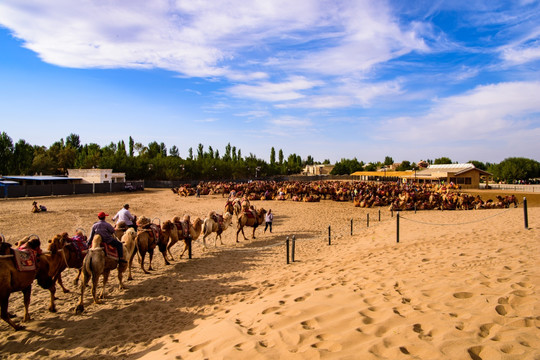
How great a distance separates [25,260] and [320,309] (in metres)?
6.31

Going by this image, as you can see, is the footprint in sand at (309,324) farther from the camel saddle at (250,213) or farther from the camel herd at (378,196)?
the camel herd at (378,196)

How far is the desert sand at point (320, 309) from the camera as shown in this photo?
3717mm

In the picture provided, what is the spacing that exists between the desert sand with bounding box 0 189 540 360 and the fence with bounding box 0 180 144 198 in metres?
34.7

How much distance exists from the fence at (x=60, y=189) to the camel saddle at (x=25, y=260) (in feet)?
126

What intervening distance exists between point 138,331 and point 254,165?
91.9 m

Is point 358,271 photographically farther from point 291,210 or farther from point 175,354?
point 291,210

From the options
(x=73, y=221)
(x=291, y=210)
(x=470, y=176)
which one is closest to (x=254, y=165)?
(x=470, y=176)

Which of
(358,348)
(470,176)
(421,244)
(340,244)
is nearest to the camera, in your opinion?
(358,348)

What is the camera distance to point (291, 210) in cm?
2733

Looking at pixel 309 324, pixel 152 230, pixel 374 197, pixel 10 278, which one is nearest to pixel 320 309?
pixel 309 324

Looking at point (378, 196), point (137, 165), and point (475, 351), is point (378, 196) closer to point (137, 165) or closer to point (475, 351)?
point (475, 351)

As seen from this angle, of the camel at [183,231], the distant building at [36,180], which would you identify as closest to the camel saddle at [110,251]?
the camel at [183,231]

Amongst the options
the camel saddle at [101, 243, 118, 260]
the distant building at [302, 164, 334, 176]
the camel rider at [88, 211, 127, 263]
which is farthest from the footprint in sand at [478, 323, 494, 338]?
the distant building at [302, 164, 334, 176]

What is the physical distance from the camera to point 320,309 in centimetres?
491
